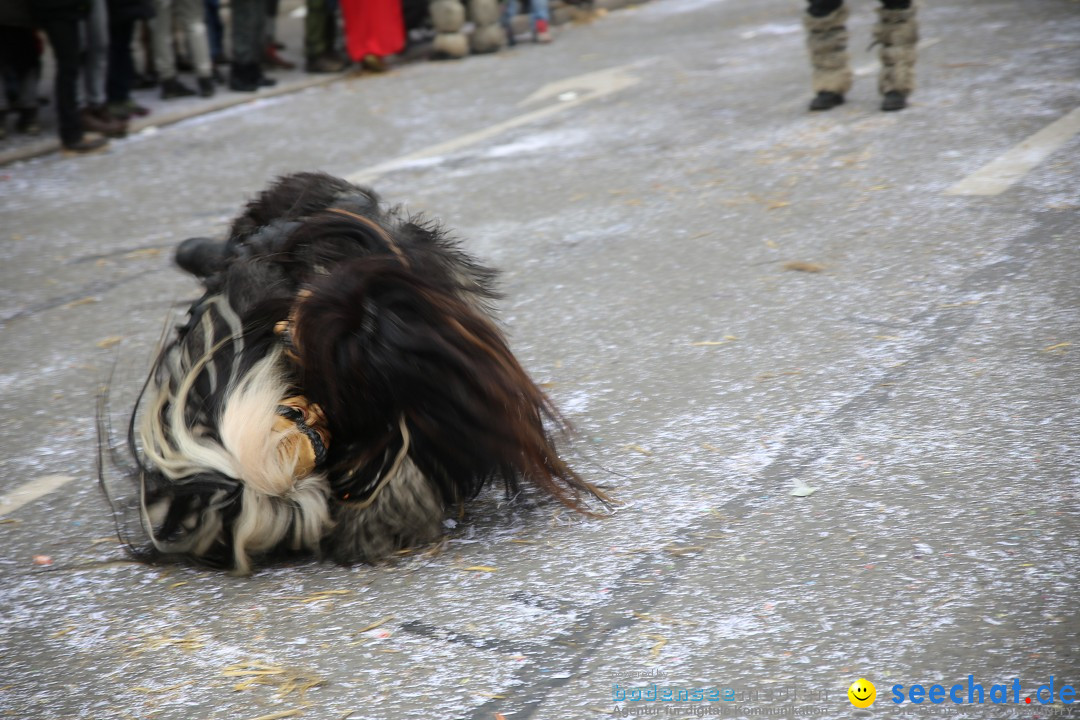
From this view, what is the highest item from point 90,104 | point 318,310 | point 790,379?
point 90,104

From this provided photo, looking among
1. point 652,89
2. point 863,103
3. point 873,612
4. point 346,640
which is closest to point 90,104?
point 652,89

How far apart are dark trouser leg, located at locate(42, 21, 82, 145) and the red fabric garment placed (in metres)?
2.65

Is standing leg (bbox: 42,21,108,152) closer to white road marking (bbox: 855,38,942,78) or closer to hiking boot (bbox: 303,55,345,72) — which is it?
hiking boot (bbox: 303,55,345,72)

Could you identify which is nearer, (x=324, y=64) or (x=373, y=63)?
(x=373, y=63)

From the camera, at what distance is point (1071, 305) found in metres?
3.73

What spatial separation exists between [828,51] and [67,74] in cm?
465

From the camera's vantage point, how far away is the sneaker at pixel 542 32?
33.1 feet

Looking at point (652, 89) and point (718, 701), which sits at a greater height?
point (652, 89)

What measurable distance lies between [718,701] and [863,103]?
5082mm

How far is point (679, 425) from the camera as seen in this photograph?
3.35 metres

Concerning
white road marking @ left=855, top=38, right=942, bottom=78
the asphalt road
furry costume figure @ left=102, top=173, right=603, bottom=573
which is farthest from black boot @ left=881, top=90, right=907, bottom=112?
furry costume figure @ left=102, top=173, right=603, bottom=573

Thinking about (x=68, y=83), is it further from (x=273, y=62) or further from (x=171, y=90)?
(x=273, y=62)

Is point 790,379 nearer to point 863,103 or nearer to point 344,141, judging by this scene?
point 863,103

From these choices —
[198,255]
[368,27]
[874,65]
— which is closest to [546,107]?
[874,65]
